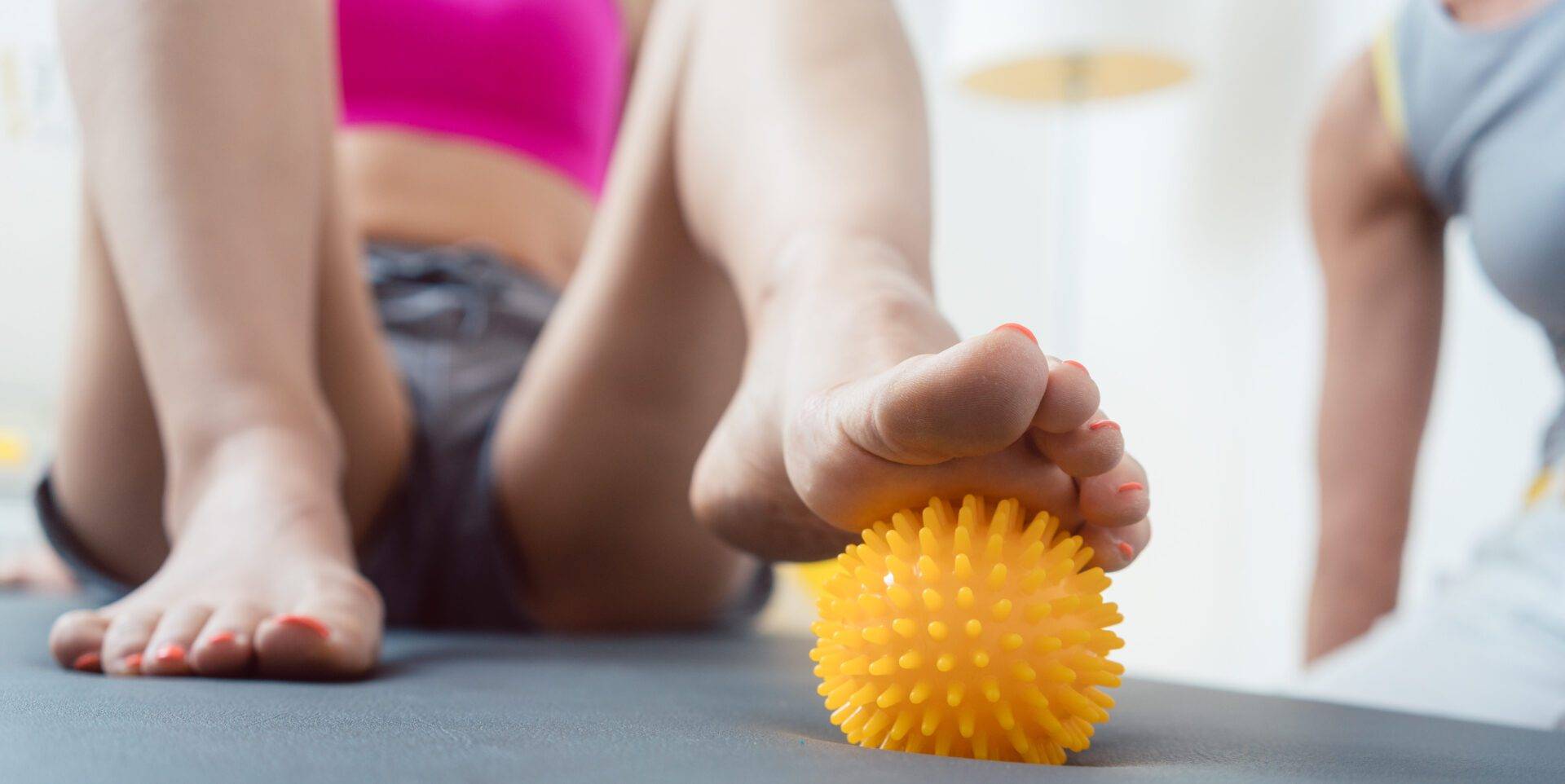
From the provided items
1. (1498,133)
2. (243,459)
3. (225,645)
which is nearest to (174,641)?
(225,645)

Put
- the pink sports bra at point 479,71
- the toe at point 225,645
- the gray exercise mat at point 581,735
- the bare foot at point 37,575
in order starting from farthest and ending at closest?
the bare foot at point 37,575 < the pink sports bra at point 479,71 < the toe at point 225,645 < the gray exercise mat at point 581,735

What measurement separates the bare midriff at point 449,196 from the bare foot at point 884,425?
661 millimetres

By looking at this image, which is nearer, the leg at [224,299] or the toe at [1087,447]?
the toe at [1087,447]

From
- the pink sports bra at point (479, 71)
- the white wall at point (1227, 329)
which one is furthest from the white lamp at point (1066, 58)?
the pink sports bra at point (479, 71)

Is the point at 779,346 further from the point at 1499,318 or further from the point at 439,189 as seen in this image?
the point at 1499,318

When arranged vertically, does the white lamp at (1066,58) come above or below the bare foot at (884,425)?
above

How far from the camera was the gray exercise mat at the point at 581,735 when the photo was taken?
13.7 inches

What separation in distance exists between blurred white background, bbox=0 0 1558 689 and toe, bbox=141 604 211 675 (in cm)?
122

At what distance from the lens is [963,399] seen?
40 cm

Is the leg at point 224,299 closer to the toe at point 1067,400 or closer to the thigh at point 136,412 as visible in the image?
the thigh at point 136,412

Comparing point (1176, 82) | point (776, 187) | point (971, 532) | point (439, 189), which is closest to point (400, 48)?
point (439, 189)

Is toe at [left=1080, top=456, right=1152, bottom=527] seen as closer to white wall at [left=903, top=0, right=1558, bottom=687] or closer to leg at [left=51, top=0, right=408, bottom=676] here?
leg at [left=51, top=0, right=408, bottom=676]

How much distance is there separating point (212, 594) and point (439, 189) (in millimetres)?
677

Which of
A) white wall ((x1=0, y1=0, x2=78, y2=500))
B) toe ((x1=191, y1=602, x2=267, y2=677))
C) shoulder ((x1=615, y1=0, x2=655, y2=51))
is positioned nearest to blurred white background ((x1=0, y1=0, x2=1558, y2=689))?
white wall ((x1=0, y1=0, x2=78, y2=500))
